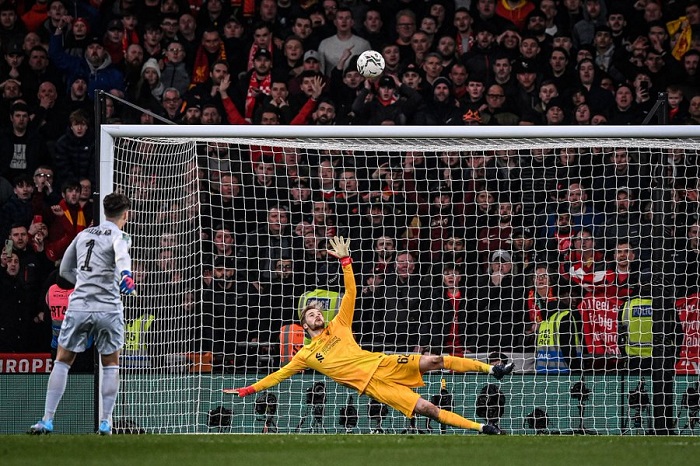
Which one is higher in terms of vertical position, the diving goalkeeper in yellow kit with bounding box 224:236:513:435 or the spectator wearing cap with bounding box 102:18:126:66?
the spectator wearing cap with bounding box 102:18:126:66

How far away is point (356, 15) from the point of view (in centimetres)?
1345

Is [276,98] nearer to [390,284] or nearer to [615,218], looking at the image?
[390,284]

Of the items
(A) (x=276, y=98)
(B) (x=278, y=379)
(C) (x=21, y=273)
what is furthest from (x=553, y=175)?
(C) (x=21, y=273)

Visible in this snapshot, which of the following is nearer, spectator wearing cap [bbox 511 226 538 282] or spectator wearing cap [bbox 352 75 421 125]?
spectator wearing cap [bbox 511 226 538 282]

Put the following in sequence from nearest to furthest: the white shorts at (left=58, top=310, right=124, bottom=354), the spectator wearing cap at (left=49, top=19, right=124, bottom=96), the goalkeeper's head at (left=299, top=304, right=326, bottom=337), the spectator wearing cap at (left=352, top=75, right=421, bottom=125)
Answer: the white shorts at (left=58, top=310, right=124, bottom=354) → the goalkeeper's head at (left=299, top=304, right=326, bottom=337) → the spectator wearing cap at (left=352, top=75, right=421, bottom=125) → the spectator wearing cap at (left=49, top=19, right=124, bottom=96)

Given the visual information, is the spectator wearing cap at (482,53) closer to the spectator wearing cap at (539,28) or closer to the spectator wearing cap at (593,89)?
the spectator wearing cap at (539,28)

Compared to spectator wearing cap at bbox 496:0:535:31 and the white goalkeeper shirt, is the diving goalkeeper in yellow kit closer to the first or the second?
the white goalkeeper shirt

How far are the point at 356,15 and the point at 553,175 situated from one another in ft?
10.6

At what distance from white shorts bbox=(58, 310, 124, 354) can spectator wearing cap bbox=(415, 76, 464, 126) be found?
491 cm

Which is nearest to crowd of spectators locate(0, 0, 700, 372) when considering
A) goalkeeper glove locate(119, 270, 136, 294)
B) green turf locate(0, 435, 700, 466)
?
green turf locate(0, 435, 700, 466)

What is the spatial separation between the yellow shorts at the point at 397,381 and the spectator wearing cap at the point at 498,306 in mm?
1158

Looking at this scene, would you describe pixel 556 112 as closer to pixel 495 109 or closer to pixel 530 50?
pixel 495 109

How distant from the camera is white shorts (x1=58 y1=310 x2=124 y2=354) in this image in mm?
8086

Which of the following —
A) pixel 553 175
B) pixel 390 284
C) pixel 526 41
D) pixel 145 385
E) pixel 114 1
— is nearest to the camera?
pixel 145 385
